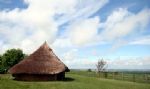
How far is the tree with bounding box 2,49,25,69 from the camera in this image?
3047 inches

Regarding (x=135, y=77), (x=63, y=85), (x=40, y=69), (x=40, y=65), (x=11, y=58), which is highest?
(x=11, y=58)

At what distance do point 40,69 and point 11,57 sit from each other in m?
40.3

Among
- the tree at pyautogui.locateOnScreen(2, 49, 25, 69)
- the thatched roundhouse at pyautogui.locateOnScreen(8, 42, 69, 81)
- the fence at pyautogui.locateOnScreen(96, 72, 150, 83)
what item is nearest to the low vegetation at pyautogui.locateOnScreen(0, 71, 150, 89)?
the thatched roundhouse at pyautogui.locateOnScreen(8, 42, 69, 81)

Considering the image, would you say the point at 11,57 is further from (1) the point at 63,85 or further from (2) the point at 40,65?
(1) the point at 63,85

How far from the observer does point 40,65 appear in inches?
1583

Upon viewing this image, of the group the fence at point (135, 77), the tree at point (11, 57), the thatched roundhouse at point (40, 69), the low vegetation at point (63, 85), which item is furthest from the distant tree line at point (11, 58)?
the low vegetation at point (63, 85)

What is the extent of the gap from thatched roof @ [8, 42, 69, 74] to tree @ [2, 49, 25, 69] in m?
37.0

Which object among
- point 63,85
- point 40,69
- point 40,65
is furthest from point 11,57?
point 63,85

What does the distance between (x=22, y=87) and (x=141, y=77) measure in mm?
25613

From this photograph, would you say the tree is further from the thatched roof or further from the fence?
the thatched roof

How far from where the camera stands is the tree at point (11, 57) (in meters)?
77.4

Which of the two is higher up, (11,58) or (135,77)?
(11,58)

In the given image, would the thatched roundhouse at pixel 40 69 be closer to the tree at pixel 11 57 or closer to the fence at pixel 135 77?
the fence at pixel 135 77

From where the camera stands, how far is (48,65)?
40.4 metres
